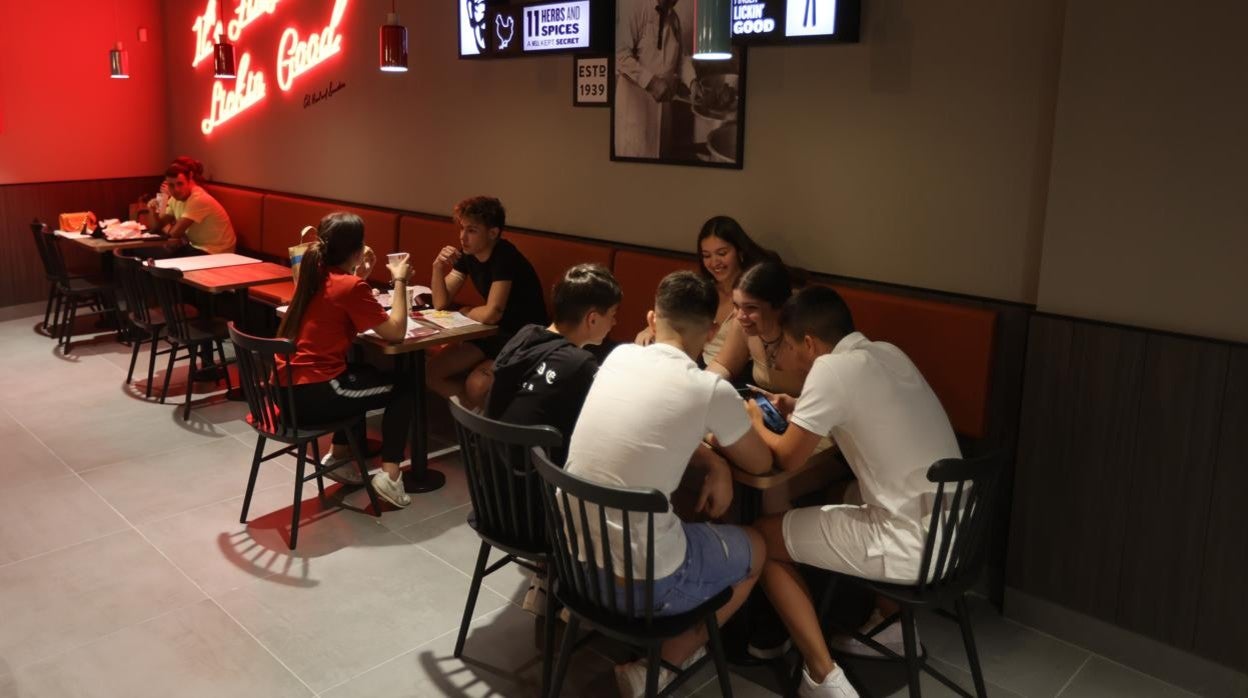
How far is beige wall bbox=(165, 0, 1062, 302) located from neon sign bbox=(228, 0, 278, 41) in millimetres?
1217

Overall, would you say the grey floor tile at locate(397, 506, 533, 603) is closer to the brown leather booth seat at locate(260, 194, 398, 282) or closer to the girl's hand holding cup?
the girl's hand holding cup

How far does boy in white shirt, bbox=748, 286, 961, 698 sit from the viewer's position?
268 cm

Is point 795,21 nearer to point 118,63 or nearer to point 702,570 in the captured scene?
point 702,570

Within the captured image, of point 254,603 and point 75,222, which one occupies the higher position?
point 75,222

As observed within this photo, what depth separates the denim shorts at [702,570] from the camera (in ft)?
8.40

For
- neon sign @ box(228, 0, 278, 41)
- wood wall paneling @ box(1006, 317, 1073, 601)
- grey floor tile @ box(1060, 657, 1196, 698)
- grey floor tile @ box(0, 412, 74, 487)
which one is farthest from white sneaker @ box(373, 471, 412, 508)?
neon sign @ box(228, 0, 278, 41)

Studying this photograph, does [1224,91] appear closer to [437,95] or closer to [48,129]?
[437,95]

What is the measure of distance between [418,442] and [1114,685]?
9.64ft

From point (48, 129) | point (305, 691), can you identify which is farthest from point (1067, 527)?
point (48, 129)

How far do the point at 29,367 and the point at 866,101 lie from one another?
556 cm

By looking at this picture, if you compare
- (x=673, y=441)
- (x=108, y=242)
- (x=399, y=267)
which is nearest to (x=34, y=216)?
(x=108, y=242)

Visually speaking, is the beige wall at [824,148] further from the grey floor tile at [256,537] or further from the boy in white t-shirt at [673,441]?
the grey floor tile at [256,537]

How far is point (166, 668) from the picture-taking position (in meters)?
3.15

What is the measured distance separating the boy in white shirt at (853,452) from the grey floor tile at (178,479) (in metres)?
2.61
